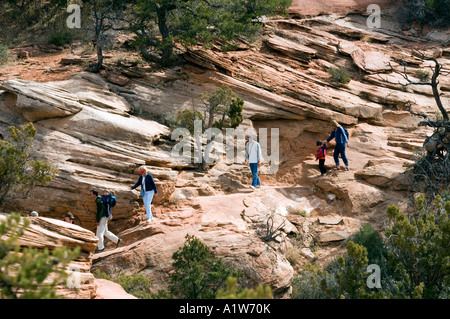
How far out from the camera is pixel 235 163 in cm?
1590

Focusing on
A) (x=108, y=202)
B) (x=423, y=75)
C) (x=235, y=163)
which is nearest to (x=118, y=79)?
(x=235, y=163)

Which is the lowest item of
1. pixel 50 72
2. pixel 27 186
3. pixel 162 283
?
pixel 162 283

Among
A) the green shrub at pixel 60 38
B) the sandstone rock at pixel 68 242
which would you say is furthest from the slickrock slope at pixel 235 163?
the green shrub at pixel 60 38

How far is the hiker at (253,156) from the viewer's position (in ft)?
48.9

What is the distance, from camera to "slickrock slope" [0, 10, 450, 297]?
41.2 feet

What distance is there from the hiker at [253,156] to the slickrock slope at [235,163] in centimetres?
37

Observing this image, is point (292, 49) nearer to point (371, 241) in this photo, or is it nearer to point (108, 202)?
point (371, 241)

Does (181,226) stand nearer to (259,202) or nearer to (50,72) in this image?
(259,202)

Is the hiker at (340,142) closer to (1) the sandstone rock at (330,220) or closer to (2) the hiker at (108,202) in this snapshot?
(1) the sandstone rock at (330,220)

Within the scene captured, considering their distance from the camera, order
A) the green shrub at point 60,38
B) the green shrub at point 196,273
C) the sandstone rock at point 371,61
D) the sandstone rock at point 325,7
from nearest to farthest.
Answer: the green shrub at point 196,273 → the sandstone rock at point 371,61 → the green shrub at point 60,38 → the sandstone rock at point 325,7

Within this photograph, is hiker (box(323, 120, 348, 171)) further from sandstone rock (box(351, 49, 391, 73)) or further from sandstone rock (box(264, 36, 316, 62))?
sandstone rock (box(351, 49, 391, 73))
